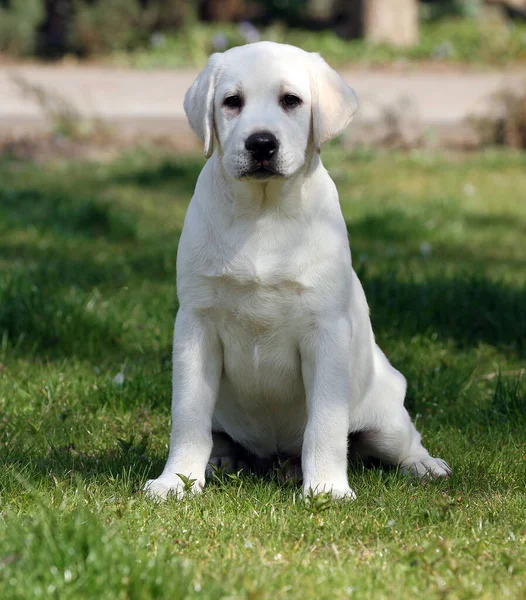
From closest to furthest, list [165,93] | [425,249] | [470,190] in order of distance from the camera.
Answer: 1. [425,249]
2. [470,190]
3. [165,93]

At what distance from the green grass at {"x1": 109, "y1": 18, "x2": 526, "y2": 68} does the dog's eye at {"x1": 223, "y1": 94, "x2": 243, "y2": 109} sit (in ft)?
47.4

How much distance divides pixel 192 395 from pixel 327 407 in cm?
43

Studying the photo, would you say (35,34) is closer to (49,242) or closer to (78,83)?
(78,83)

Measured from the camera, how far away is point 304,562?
8.67 feet

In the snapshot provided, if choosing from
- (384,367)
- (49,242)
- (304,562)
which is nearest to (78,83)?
(49,242)

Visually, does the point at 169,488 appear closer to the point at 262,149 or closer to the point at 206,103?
the point at 262,149

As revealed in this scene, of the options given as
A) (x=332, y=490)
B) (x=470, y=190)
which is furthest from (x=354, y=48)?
(x=332, y=490)

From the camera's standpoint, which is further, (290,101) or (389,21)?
(389,21)

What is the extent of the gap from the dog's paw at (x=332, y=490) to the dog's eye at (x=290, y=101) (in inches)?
46.8

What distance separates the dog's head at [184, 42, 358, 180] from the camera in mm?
3150

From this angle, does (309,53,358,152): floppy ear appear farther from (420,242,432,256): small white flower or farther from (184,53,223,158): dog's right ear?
(420,242,432,256): small white flower

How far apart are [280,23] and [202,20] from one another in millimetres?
1701

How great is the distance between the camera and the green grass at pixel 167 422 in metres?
2.48

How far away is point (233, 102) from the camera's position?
3.28 meters
